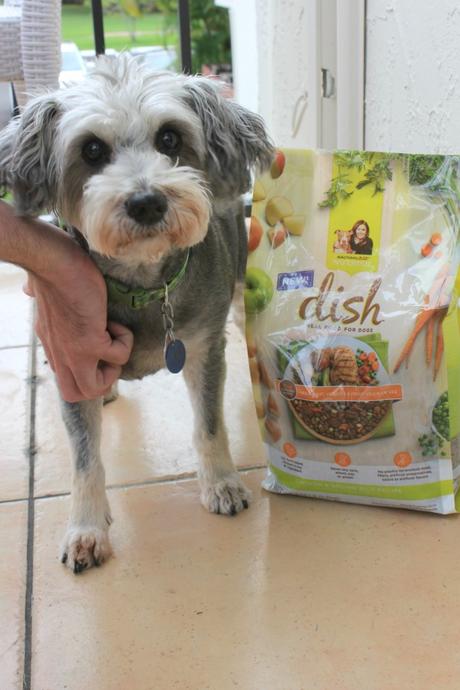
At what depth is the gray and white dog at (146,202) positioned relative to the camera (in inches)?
50.6

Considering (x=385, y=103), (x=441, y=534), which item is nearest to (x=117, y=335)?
(x=441, y=534)

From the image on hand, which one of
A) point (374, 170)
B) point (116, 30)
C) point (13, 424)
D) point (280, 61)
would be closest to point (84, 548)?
point (13, 424)

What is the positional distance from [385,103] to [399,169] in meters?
0.82

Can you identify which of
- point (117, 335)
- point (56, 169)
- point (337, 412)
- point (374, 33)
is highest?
point (374, 33)

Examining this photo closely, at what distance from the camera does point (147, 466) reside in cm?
185

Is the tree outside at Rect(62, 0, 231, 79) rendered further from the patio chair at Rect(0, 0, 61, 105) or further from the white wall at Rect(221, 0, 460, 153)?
the patio chair at Rect(0, 0, 61, 105)

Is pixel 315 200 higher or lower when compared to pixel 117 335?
higher

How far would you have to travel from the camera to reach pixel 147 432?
1.98m

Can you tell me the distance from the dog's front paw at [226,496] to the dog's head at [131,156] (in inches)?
21.5

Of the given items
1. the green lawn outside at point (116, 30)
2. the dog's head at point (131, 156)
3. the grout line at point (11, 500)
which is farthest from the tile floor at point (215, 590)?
the green lawn outside at point (116, 30)

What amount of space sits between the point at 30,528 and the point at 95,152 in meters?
0.79

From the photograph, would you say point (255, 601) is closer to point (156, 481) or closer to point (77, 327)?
point (156, 481)

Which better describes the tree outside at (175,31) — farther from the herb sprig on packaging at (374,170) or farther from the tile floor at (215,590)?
the tile floor at (215,590)

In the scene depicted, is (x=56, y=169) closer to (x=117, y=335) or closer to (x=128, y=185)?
(x=128, y=185)
